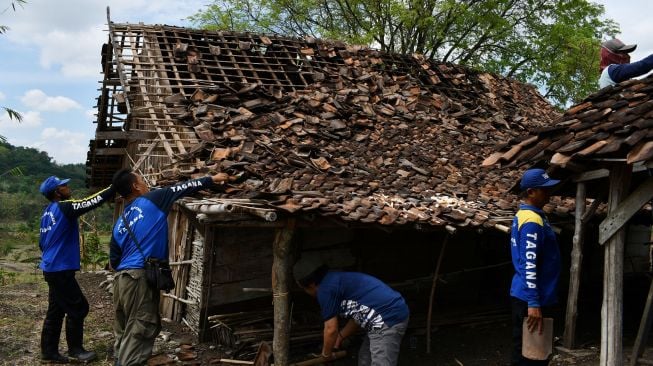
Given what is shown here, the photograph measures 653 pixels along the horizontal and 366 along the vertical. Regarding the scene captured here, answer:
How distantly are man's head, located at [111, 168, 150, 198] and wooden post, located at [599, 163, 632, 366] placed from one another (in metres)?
4.44

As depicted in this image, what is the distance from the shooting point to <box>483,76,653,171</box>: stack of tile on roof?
5141 millimetres

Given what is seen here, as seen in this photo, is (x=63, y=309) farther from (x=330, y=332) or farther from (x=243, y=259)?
(x=330, y=332)

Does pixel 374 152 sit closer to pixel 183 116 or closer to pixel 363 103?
pixel 363 103

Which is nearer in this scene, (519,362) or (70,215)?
(519,362)

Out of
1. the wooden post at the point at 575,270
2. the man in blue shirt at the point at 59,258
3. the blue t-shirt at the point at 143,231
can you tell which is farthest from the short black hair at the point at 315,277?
the wooden post at the point at 575,270

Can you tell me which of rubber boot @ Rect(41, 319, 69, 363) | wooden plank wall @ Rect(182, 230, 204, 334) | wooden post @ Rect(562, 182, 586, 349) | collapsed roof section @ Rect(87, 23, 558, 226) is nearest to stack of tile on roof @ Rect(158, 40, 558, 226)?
collapsed roof section @ Rect(87, 23, 558, 226)

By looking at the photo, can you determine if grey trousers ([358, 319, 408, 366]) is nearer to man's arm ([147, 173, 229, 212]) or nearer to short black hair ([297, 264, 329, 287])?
short black hair ([297, 264, 329, 287])

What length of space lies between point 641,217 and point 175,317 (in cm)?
748

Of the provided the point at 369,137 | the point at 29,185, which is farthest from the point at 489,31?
the point at 29,185

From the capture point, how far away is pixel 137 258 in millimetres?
5277

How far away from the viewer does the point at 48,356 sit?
22.2 feet

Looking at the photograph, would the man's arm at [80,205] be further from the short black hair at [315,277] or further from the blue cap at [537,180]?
the blue cap at [537,180]

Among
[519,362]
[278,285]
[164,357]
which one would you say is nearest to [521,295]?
[519,362]

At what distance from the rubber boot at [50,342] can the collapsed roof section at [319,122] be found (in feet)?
6.90
